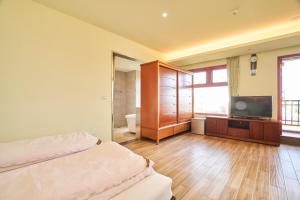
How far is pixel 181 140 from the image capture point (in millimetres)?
4020

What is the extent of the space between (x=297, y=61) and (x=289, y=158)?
2.75 metres

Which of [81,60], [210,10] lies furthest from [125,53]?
[210,10]

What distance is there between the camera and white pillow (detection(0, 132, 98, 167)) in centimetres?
148

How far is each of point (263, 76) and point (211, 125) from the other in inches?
78.6

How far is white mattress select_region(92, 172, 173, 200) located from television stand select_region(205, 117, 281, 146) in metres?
3.53

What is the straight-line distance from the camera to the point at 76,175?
1.16 m

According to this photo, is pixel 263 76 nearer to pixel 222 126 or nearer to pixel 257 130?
pixel 257 130

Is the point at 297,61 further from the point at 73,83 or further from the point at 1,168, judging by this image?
the point at 1,168

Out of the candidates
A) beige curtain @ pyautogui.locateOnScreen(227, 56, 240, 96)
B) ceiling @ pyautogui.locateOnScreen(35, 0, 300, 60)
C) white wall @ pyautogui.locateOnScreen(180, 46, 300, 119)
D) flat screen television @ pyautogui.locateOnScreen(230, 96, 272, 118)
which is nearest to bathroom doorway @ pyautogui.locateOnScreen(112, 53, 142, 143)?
ceiling @ pyautogui.locateOnScreen(35, 0, 300, 60)

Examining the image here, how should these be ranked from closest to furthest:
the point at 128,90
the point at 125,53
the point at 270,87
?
the point at 125,53, the point at 270,87, the point at 128,90

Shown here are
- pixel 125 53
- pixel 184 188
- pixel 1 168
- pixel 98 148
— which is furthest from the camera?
pixel 125 53

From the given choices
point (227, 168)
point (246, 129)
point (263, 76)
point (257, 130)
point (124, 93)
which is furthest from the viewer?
point (124, 93)

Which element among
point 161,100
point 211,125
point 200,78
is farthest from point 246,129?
point 161,100

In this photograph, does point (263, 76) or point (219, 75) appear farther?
point (219, 75)
